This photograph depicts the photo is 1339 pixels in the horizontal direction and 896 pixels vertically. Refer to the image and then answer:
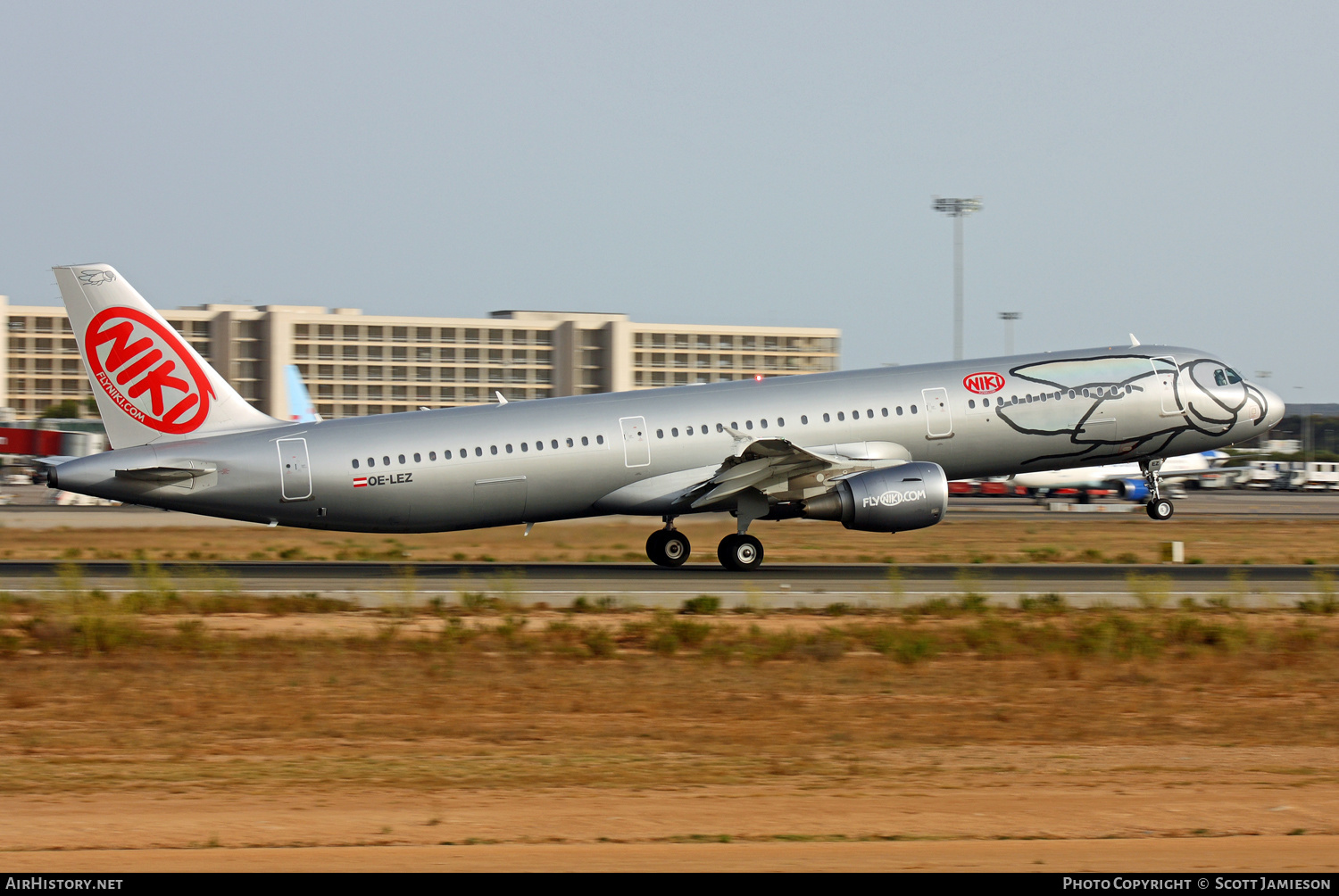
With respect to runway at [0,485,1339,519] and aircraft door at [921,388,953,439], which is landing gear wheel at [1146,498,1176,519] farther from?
runway at [0,485,1339,519]

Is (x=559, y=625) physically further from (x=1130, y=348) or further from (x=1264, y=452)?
(x=1264, y=452)

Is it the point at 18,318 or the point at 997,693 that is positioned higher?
the point at 18,318

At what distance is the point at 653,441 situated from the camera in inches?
1173

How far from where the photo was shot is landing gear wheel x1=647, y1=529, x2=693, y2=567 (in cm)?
3147

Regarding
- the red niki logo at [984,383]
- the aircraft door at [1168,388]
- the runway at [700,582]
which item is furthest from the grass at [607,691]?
the aircraft door at [1168,388]

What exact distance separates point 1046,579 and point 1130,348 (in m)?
6.64

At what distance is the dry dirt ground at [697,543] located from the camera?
110 feet

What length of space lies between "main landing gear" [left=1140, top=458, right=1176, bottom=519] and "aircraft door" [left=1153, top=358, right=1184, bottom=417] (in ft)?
4.42

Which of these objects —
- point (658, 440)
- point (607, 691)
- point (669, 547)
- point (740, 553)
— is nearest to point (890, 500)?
point (740, 553)

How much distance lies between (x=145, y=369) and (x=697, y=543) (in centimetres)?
1270

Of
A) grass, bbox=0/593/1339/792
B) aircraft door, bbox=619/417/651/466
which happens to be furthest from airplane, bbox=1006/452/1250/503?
grass, bbox=0/593/1339/792

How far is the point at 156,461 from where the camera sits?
27188mm
